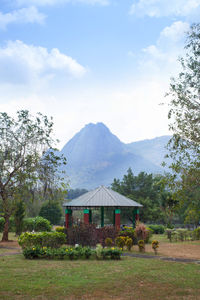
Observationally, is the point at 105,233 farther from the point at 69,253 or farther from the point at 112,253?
the point at 69,253

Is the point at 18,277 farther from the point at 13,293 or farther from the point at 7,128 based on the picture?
the point at 7,128

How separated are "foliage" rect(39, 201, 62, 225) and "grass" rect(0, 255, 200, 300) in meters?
35.9

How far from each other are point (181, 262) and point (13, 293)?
662 cm

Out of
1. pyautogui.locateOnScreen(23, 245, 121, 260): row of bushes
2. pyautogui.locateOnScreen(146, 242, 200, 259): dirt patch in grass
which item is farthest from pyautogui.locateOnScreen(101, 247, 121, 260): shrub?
pyautogui.locateOnScreen(146, 242, 200, 259): dirt patch in grass

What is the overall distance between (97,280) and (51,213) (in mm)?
39977

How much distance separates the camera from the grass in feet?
22.3

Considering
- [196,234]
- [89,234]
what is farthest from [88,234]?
[196,234]

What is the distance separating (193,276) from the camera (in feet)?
28.5

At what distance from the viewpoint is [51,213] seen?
154 ft

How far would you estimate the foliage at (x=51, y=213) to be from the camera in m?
46.2

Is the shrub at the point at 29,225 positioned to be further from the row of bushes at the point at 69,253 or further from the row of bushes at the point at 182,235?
the row of bushes at the point at 69,253

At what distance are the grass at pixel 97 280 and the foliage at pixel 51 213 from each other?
118ft

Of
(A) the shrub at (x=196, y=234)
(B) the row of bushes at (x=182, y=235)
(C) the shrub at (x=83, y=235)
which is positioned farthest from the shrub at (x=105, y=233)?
(A) the shrub at (x=196, y=234)

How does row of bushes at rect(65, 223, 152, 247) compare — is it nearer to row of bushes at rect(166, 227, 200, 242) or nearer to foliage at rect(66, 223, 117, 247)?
foliage at rect(66, 223, 117, 247)
